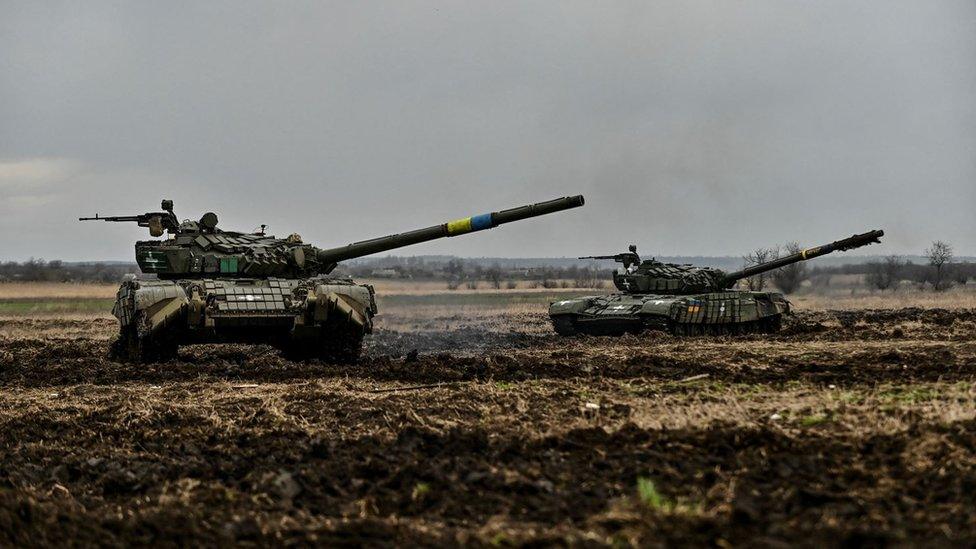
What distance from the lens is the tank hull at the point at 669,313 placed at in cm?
2489

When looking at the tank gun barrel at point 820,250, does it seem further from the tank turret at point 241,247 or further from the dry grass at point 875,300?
the dry grass at point 875,300

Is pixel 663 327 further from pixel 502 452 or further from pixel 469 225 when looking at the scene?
pixel 502 452

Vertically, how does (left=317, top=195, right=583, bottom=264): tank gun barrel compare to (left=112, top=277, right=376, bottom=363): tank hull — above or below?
above

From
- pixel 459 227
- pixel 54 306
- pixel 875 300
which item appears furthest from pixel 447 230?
pixel 875 300

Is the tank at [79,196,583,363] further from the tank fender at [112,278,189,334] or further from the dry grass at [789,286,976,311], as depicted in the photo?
the dry grass at [789,286,976,311]

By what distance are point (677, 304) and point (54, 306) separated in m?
29.2

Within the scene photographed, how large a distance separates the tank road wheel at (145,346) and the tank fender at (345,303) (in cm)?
237

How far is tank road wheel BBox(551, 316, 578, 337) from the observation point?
26.8 m

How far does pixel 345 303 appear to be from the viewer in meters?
17.9

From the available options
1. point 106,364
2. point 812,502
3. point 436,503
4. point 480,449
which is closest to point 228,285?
point 106,364

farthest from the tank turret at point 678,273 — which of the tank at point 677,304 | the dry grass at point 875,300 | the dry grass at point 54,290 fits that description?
the dry grass at point 54,290

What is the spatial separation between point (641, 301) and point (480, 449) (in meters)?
17.1

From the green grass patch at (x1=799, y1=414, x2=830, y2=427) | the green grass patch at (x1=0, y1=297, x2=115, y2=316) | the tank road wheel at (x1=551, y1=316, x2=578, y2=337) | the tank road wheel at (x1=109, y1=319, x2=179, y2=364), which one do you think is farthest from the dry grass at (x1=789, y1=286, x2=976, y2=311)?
the green grass patch at (x1=799, y1=414, x2=830, y2=427)

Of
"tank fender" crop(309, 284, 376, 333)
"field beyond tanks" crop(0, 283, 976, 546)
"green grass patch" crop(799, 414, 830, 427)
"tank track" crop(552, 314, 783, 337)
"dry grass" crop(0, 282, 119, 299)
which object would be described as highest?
"dry grass" crop(0, 282, 119, 299)
